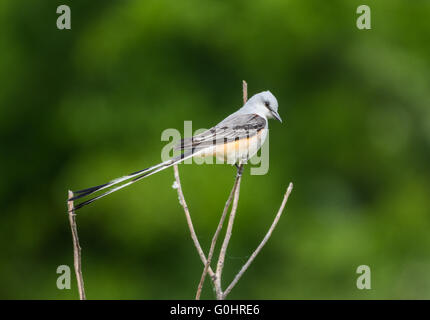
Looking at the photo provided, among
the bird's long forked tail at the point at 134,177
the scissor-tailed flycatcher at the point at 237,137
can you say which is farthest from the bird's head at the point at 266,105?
the bird's long forked tail at the point at 134,177

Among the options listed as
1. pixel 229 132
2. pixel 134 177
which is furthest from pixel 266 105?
pixel 134 177

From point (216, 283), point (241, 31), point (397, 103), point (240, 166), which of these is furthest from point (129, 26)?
point (216, 283)

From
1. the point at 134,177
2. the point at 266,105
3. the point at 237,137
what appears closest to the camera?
the point at 134,177

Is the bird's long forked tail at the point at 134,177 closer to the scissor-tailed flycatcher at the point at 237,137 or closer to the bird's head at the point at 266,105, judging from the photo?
the scissor-tailed flycatcher at the point at 237,137

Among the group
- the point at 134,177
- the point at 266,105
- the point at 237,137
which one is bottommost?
the point at 134,177

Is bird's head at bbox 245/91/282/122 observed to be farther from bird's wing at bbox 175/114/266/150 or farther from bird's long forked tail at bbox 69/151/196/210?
bird's long forked tail at bbox 69/151/196/210

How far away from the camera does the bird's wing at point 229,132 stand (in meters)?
2.92

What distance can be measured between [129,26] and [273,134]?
1.68m

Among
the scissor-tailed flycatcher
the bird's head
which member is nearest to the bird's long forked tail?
the scissor-tailed flycatcher

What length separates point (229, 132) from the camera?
319 centimetres

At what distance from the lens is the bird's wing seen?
2.92 meters

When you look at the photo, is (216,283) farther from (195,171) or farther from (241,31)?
(241,31)

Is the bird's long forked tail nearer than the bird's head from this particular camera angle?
Yes

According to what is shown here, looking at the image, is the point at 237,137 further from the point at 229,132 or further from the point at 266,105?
the point at 266,105
